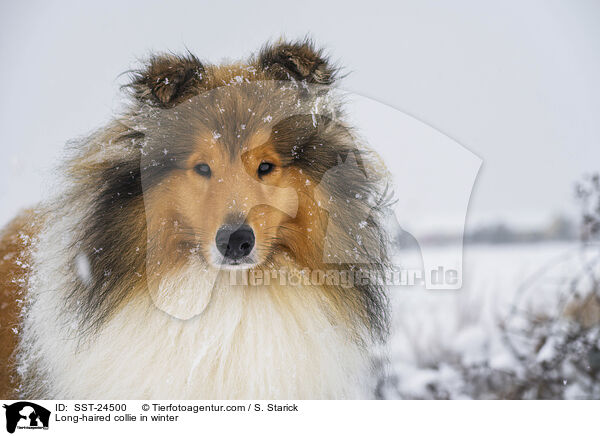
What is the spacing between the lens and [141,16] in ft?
5.27

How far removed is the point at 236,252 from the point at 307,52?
0.67 metres

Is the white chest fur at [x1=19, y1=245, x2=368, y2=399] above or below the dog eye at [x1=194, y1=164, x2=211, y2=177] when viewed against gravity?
below

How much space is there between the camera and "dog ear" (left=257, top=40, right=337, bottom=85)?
1.36m

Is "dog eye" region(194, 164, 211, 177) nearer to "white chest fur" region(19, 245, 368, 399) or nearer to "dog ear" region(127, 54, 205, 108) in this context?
"dog ear" region(127, 54, 205, 108)

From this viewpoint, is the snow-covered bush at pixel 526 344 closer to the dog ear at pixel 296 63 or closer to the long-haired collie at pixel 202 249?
the long-haired collie at pixel 202 249

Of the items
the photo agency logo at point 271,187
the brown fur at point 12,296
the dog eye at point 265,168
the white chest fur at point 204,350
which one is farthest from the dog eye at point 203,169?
the brown fur at point 12,296

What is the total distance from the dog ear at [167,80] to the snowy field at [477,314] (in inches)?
50.6

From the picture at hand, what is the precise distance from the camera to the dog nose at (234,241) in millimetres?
1220
